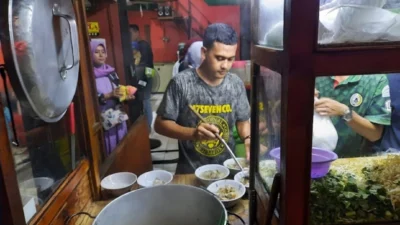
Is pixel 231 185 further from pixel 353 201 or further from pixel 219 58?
pixel 219 58

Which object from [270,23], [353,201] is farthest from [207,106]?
[353,201]

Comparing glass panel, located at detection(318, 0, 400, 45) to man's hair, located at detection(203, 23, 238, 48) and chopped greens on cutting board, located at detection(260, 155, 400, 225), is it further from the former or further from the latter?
man's hair, located at detection(203, 23, 238, 48)

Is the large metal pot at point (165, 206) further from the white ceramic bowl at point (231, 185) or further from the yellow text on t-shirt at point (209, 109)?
the yellow text on t-shirt at point (209, 109)

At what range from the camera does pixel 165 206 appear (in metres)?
0.93

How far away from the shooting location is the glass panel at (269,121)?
717 millimetres

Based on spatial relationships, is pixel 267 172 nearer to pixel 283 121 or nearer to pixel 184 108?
pixel 283 121

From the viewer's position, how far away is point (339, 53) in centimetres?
59

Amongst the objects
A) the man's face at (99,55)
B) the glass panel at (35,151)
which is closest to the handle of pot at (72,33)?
the glass panel at (35,151)

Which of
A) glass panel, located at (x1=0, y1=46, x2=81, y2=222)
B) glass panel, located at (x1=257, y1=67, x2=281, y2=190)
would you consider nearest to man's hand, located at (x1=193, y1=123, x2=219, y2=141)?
glass panel, located at (x1=0, y1=46, x2=81, y2=222)

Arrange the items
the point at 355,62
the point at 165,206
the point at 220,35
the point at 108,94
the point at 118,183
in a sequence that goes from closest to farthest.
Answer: the point at 355,62
the point at 165,206
the point at 118,183
the point at 220,35
the point at 108,94

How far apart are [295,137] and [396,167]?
13.7 inches

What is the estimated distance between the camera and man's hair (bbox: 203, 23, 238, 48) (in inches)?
72.1

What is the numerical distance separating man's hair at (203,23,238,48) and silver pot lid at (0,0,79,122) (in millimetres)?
953

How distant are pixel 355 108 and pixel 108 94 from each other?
69.2 inches
